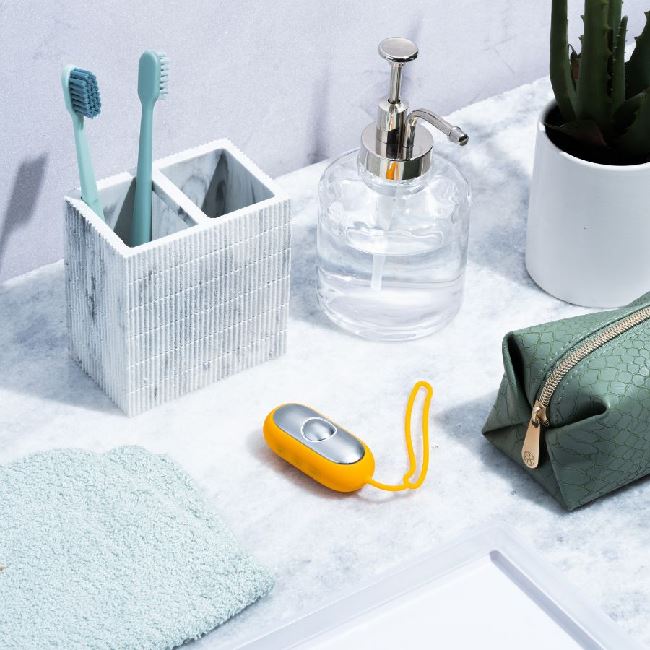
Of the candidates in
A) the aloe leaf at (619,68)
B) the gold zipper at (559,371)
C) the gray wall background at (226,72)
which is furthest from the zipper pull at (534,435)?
the gray wall background at (226,72)

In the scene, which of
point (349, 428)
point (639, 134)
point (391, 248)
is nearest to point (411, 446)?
point (349, 428)

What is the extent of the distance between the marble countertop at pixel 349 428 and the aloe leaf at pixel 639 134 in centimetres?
Result: 12

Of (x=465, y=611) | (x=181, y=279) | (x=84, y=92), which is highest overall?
(x=84, y=92)

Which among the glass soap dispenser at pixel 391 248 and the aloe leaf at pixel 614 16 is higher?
the aloe leaf at pixel 614 16

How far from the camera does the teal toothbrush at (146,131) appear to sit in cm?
77

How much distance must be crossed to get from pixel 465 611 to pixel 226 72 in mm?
403

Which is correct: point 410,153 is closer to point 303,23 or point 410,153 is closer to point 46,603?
point 303,23

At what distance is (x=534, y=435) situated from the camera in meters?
0.77

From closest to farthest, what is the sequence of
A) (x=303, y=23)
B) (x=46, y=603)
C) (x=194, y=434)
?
(x=46, y=603), (x=194, y=434), (x=303, y=23)

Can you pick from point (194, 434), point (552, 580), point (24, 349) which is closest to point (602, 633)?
point (552, 580)

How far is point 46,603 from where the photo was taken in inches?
27.5

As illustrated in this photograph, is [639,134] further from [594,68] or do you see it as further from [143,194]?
[143,194]

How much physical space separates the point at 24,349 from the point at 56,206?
10 centimetres

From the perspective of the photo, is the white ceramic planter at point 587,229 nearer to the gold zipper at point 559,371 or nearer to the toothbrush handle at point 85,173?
the gold zipper at point 559,371
